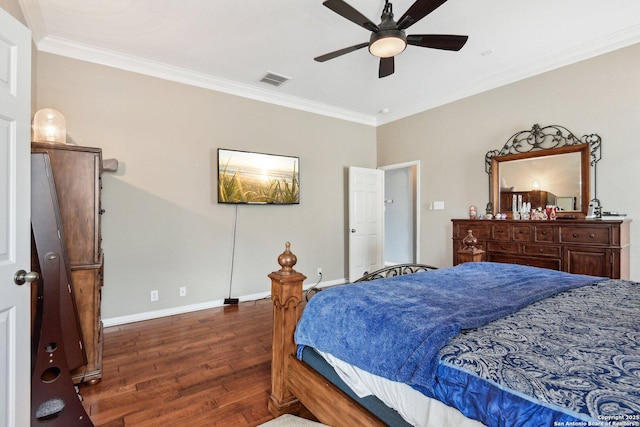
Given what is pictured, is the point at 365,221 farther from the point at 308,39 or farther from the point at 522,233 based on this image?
the point at 308,39

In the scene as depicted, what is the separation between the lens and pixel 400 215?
6688 millimetres

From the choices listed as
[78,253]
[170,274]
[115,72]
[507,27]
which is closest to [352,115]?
[507,27]

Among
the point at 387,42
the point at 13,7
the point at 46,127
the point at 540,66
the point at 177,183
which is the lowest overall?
the point at 177,183

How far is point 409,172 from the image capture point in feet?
21.2

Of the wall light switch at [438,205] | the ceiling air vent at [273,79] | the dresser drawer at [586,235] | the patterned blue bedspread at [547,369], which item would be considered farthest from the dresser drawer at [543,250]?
the ceiling air vent at [273,79]

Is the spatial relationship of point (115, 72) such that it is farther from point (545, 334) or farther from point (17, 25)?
point (545, 334)

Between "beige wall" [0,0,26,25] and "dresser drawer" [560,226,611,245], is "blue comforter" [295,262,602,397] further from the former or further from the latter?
"beige wall" [0,0,26,25]

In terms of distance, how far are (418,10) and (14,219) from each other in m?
2.62

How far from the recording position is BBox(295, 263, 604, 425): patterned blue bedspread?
3.54ft

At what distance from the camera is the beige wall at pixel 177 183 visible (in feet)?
10.9

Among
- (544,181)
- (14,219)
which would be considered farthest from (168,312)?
(544,181)

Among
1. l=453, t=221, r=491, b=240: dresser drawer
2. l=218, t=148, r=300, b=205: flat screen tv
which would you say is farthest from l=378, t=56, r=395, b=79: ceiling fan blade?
l=453, t=221, r=491, b=240: dresser drawer

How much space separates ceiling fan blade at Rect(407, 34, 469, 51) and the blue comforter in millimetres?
1827

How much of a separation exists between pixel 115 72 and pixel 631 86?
533cm
